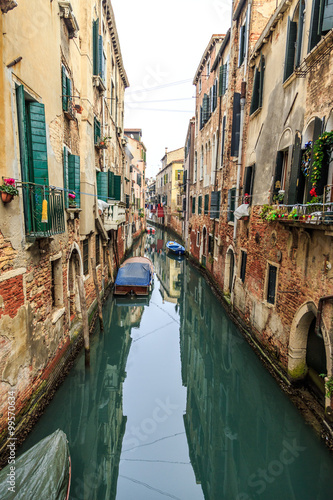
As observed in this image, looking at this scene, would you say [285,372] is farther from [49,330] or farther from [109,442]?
[49,330]

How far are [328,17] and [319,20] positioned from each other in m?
0.24

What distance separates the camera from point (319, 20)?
5156 mm

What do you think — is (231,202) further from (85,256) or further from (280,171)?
(85,256)

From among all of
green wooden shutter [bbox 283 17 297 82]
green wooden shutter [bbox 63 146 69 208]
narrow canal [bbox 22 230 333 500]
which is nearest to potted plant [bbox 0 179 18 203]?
green wooden shutter [bbox 63 146 69 208]

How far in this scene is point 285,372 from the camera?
667 centimetres

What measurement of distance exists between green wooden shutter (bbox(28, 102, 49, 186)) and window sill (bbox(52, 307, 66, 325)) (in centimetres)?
271

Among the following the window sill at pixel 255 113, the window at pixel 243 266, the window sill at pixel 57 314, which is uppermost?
the window sill at pixel 255 113

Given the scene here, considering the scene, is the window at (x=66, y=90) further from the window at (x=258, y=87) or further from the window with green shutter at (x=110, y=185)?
the window with green shutter at (x=110, y=185)

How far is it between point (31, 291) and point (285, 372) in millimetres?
5267

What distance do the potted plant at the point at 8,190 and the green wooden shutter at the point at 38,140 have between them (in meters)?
1.09

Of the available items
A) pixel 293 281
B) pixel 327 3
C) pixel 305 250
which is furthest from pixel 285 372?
pixel 327 3

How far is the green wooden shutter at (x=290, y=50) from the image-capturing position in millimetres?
6562

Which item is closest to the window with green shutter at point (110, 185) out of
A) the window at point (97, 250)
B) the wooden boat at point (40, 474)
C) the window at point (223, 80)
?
the window at point (97, 250)

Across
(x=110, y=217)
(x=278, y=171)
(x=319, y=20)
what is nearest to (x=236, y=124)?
(x=278, y=171)
